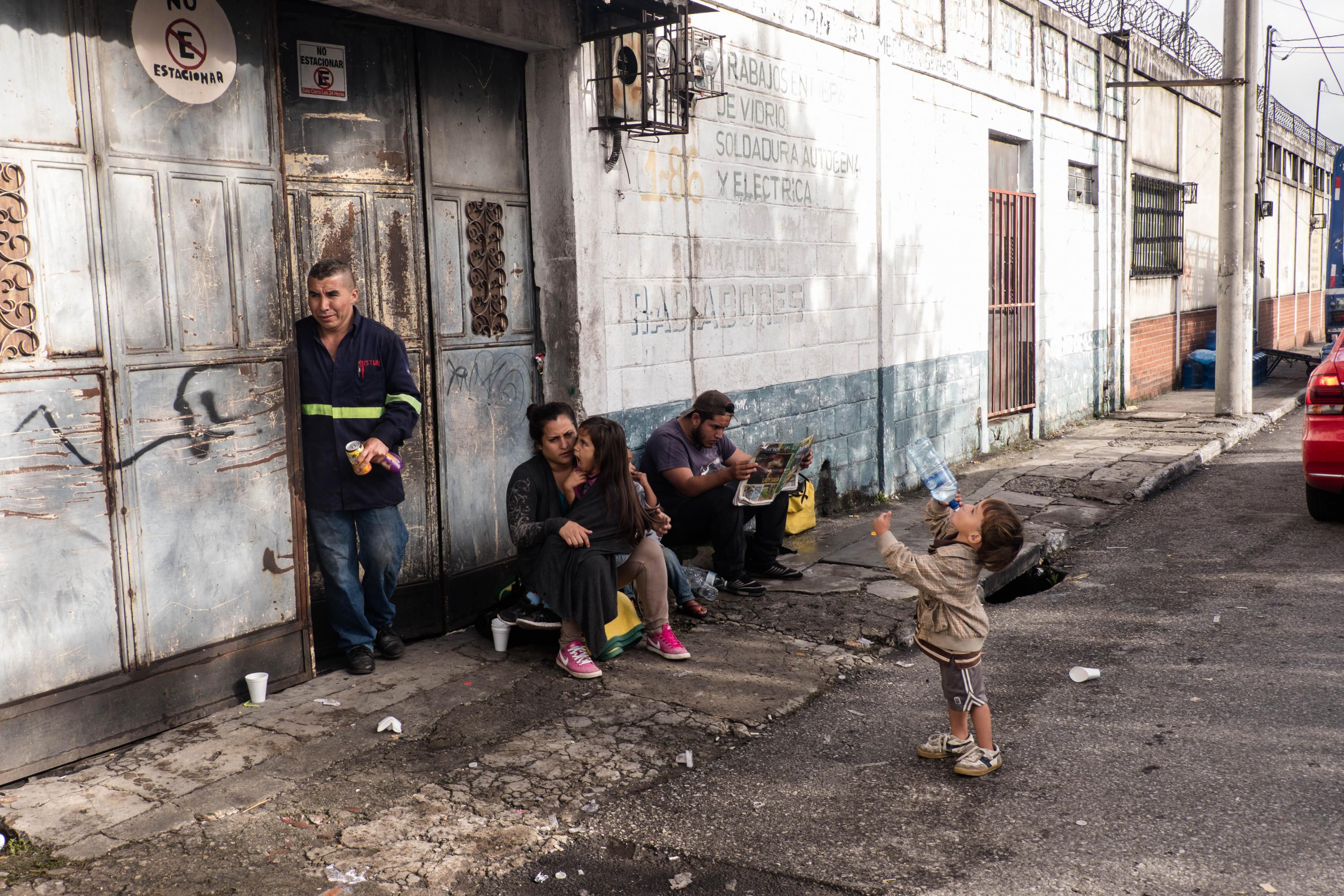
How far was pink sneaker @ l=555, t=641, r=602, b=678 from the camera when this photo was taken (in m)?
4.84

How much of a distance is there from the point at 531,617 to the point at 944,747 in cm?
197

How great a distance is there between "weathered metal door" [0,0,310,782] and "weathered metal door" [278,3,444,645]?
0.37 metres

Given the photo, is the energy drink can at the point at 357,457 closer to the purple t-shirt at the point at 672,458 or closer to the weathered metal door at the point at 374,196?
the weathered metal door at the point at 374,196

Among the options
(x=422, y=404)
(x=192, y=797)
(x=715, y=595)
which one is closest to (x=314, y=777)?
(x=192, y=797)

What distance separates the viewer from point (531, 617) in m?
5.12

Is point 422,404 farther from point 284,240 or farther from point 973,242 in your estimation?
point 973,242

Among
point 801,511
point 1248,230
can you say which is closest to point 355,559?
point 801,511

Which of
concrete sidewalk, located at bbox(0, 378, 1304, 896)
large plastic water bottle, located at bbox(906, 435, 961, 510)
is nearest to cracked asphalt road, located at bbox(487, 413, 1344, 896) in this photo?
concrete sidewalk, located at bbox(0, 378, 1304, 896)

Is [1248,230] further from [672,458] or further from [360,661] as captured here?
[360,661]

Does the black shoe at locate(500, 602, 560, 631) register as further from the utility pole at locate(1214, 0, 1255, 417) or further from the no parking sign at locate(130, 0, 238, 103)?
the utility pole at locate(1214, 0, 1255, 417)

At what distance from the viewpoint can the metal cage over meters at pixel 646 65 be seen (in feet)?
18.8

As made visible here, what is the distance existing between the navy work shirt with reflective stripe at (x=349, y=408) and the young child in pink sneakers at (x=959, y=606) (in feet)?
7.15

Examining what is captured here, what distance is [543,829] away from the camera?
353 centimetres

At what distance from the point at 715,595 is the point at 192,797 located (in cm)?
307
